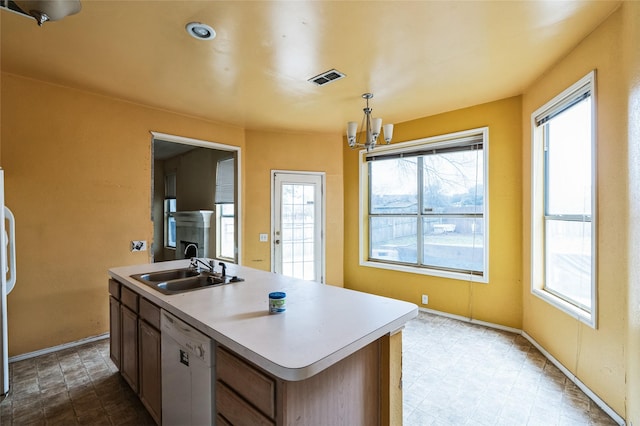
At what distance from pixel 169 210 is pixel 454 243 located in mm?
5690

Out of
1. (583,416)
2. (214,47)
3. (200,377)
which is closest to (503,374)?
(583,416)

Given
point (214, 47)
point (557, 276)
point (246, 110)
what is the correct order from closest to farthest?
point (214, 47)
point (557, 276)
point (246, 110)

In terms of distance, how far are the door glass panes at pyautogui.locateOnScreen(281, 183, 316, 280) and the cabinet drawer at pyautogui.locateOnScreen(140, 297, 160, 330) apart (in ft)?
8.93

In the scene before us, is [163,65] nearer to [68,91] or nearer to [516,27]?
[68,91]

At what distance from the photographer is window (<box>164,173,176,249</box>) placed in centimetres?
629

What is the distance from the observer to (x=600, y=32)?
2014 mm

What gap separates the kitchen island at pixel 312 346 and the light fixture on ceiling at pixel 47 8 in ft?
5.15

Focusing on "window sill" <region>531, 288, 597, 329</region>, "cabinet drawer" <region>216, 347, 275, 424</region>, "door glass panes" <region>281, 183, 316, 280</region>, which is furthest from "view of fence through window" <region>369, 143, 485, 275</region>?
"cabinet drawer" <region>216, 347, 275, 424</region>

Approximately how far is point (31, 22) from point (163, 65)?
0.80 metres

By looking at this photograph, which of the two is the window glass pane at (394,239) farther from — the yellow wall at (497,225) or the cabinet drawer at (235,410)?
the cabinet drawer at (235,410)

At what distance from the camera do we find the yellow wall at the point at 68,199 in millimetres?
2719

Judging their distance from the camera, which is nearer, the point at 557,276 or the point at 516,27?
the point at 516,27

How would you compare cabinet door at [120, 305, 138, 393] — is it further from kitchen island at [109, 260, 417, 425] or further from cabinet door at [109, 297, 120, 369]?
kitchen island at [109, 260, 417, 425]

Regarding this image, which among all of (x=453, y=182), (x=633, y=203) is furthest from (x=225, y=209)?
(x=633, y=203)
